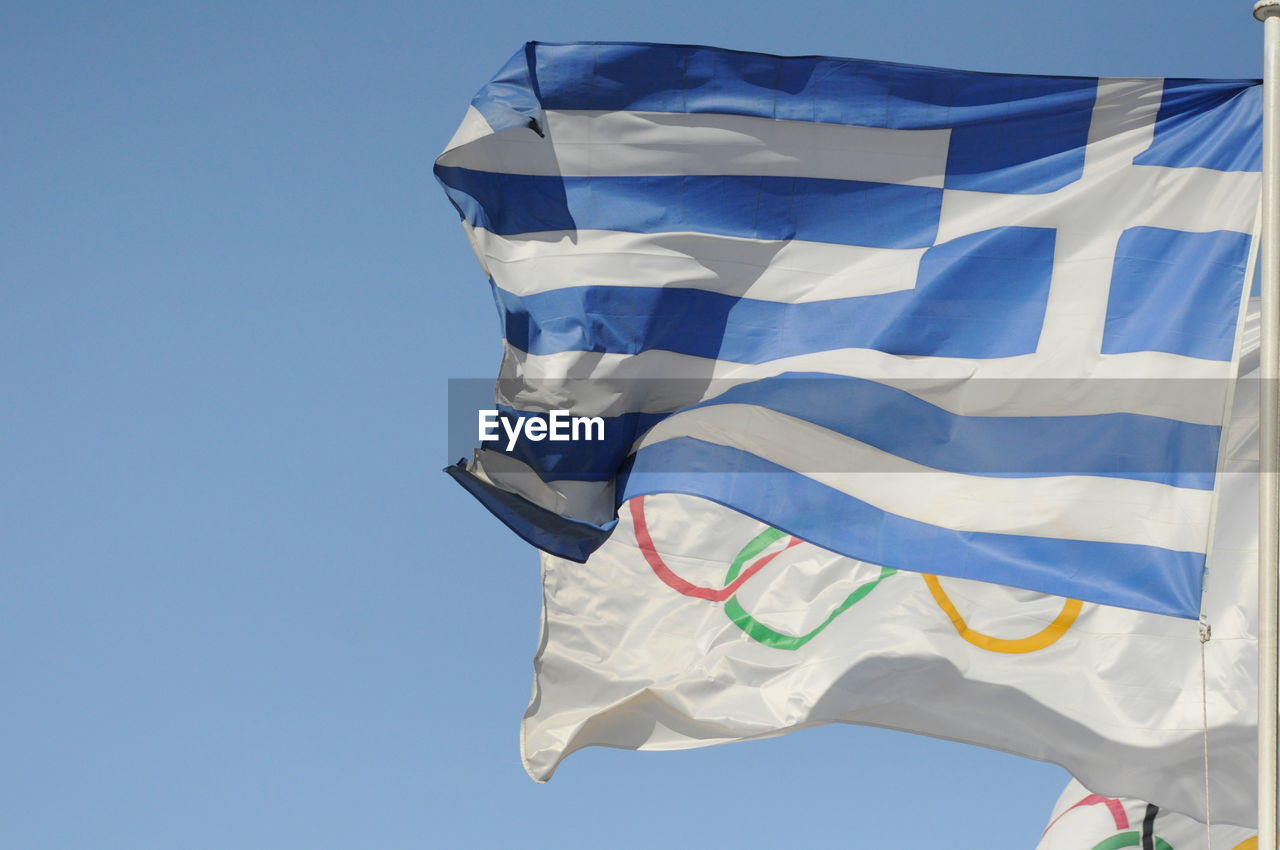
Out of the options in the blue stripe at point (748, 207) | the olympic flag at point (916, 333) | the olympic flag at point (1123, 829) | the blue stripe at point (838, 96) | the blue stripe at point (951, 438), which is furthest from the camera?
the olympic flag at point (1123, 829)

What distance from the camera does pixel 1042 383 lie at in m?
10.1

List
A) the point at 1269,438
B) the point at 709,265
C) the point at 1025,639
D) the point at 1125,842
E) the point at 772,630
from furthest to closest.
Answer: the point at 1125,842
the point at 772,630
the point at 1025,639
the point at 709,265
the point at 1269,438

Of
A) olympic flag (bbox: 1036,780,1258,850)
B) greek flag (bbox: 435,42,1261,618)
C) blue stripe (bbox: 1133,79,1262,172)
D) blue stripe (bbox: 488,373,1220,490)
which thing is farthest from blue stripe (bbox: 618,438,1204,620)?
olympic flag (bbox: 1036,780,1258,850)

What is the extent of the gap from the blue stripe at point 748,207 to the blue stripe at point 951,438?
1.01m

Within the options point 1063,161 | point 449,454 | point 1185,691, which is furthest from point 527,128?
point 1185,691

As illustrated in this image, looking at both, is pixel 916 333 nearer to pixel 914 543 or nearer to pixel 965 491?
pixel 965 491

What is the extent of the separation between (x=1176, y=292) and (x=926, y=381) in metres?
1.67

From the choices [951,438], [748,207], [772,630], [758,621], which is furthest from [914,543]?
[748,207]

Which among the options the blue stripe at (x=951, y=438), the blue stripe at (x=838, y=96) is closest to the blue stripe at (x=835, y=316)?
the blue stripe at (x=951, y=438)

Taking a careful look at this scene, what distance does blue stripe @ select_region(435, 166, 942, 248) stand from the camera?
10.6 m

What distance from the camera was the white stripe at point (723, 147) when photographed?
10523 mm

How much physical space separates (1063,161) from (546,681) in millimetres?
5630

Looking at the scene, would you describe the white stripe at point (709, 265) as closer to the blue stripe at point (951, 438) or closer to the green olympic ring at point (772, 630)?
the blue stripe at point (951, 438)

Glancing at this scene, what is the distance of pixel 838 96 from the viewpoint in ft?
34.3
